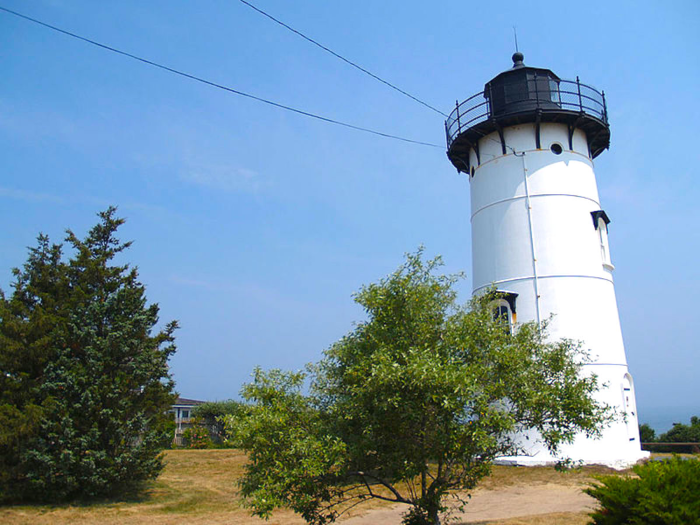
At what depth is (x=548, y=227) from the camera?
17469 millimetres

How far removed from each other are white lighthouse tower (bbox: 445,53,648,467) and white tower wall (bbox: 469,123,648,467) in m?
0.03

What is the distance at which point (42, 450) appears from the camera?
13188 millimetres

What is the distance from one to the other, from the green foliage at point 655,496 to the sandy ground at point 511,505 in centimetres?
404

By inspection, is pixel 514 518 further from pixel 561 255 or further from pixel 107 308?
pixel 107 308

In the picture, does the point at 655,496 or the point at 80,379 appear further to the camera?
the point at 80,379

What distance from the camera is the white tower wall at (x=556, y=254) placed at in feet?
54.0

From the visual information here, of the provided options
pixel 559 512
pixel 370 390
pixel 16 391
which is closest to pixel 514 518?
pixel 559 512

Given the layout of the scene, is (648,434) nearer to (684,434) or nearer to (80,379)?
(684,434)

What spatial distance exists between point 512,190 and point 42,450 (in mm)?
16428

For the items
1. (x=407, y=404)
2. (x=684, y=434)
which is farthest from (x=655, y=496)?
(x=684, y=434)

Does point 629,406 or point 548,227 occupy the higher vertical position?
point 548,227

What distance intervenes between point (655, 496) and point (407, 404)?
3.39 metres

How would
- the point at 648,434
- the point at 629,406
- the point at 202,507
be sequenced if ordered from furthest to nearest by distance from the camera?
the point at 648,434 → the point at 629,406 → the point at 202,507

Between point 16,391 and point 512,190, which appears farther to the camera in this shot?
point 512,190
